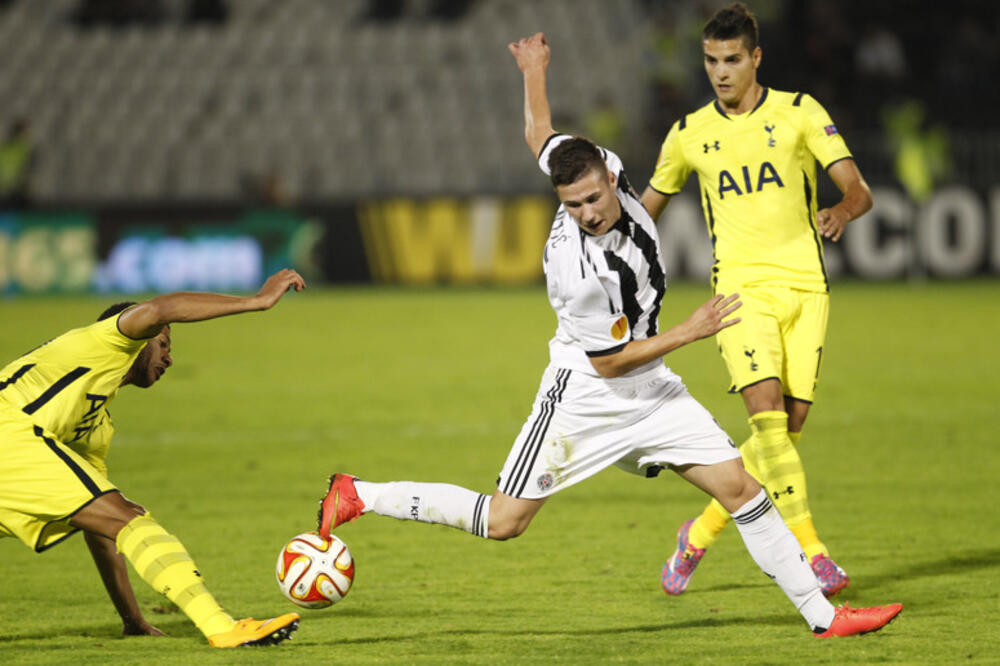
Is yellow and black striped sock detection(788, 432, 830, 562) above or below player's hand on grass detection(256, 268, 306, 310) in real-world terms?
below

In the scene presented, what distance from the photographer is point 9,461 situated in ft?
16.7

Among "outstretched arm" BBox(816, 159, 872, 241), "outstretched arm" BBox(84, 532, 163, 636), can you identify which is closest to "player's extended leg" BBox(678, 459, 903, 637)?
"outstretched arm" BBox(816, 159, 872, 241)

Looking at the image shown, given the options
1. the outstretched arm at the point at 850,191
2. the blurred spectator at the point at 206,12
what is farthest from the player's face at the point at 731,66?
the blurred spectator at the point at 206,12

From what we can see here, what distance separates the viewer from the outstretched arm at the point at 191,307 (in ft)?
16.7

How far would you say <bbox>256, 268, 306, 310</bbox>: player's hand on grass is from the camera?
5.04 meters

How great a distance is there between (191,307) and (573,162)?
4.67ft

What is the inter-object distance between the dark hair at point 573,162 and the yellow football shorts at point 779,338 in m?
1.56

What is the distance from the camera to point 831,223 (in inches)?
240

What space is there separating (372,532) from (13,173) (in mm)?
19256

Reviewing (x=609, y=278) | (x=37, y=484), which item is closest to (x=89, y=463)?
(x=37, y=484)

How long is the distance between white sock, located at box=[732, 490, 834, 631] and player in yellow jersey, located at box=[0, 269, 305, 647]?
1.69 metres

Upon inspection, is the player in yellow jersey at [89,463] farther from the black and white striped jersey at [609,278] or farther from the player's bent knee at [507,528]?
the black and white striped jersey at [609,278]

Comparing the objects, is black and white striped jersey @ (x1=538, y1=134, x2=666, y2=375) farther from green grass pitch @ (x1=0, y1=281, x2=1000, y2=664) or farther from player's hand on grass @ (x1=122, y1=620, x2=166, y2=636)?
player's hand on grass @ (x1=122, y1=620, x2=166, y2=636)

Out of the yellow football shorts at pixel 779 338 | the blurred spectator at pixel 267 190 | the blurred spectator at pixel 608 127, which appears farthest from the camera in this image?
the blurred spectator at pixel 608 127
